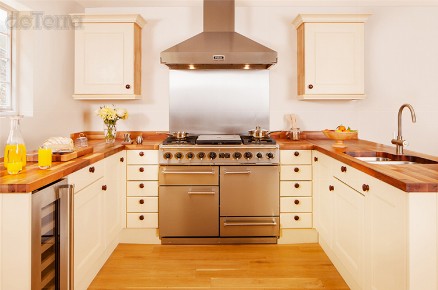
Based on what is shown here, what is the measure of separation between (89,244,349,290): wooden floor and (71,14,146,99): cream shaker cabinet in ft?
5.07

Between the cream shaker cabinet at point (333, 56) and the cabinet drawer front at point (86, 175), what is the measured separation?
2.13 m

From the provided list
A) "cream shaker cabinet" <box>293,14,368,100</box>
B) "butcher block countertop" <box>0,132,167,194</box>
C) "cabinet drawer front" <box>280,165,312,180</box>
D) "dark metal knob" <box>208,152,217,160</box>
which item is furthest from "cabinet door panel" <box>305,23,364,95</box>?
"butcher block countertop" <box>0,132,167,194</box>

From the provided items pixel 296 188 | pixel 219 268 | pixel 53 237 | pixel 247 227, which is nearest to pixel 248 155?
pixel 296 188

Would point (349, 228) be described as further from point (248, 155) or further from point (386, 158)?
point (248, 155)

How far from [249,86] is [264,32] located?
2.04ft

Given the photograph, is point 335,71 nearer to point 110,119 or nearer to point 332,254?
point 332,254

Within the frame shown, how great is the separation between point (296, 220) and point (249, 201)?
482 mm

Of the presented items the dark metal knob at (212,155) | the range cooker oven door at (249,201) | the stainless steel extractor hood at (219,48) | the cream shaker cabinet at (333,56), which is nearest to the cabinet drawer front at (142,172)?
the dark metal knob at (212,155)

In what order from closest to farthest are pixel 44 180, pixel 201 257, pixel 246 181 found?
pixel 44 180 < pixel 201 257 < pixel 246 181

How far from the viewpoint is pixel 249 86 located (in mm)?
3982

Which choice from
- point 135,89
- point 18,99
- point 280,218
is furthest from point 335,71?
point 18,99

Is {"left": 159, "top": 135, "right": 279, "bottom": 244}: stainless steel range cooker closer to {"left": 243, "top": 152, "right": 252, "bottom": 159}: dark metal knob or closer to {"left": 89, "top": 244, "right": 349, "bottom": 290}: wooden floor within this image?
{"left": 243, "top": 152, "right": 252, "bottom": 159}: dark metal knob

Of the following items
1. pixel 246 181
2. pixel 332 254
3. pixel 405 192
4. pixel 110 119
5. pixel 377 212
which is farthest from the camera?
pixel 110 119

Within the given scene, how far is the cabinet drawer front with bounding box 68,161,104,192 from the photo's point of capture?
7.35 feet
